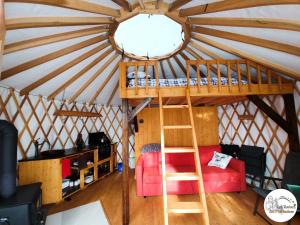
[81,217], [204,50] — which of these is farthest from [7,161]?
[204,50]

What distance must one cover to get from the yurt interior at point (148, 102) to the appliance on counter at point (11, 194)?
0.01 metres

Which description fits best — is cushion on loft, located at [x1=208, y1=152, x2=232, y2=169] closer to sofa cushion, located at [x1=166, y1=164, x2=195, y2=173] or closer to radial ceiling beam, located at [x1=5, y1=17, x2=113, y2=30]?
sofa cushion, located at [x1=166, y1=164, x2=195, y2=173]

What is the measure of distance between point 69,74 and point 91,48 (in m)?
0.77

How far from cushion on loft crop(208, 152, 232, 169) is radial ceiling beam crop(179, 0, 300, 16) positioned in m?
2.68

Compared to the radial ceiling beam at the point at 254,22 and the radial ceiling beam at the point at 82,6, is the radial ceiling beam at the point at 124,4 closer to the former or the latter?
the radial ceiling beam at the point at 82,6

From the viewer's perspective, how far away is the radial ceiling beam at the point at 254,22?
151 centimetres

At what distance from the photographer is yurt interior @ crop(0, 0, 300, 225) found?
166 cm

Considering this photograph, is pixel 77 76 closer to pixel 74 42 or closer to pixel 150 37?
pixel 74 42

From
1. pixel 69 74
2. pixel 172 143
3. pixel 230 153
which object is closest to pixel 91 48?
pixel 69 74

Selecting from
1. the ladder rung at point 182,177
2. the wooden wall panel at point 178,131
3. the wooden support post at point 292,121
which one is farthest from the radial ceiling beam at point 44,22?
the wooden wall panel at point 178,131

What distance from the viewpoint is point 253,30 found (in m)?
1.76

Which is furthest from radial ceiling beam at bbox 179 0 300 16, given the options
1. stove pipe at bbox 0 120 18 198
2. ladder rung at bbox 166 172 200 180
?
stove pipe at bbox 0 120 18 198

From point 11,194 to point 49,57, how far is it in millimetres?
1652

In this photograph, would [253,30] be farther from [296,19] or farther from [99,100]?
[99,100]
